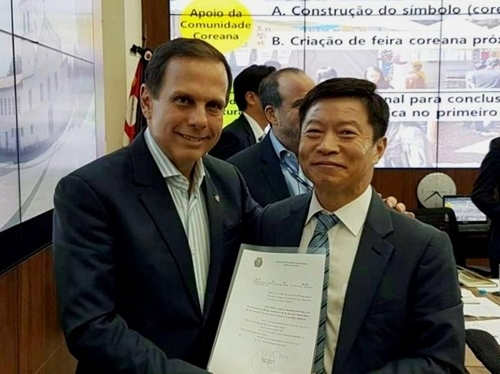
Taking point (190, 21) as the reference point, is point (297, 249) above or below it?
below

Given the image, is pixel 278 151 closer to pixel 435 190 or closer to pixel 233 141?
pixel 233 141

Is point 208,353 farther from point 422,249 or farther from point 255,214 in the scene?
point 422,249

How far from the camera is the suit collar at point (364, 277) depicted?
4.44 ft

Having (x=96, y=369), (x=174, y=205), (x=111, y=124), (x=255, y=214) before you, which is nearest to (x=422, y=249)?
(x=255, y=214)

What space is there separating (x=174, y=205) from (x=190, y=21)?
4.96 metres

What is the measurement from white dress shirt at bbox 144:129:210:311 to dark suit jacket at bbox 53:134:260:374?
2cm

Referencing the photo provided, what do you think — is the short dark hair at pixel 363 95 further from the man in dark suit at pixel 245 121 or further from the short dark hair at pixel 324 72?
the short dark hair at pixel 324 72

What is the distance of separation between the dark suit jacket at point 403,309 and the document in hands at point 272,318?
0.09 m

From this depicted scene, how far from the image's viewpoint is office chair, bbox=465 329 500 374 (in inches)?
67.0

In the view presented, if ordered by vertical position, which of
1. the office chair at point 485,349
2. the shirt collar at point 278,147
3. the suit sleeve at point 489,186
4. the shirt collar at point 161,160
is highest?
the shirt collar at point 161,160

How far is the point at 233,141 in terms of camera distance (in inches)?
142

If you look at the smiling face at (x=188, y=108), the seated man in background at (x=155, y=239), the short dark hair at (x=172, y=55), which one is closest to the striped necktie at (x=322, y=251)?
the seated man in background at (x=155, y=239)

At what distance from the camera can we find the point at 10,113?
2.43 metres

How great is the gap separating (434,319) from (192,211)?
2.07ft
